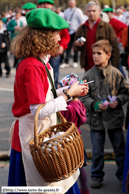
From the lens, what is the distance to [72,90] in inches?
99.1

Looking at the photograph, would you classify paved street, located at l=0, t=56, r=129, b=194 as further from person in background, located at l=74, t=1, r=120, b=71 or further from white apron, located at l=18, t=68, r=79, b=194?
white apron, located at l=18, t=68, r=79, b=194

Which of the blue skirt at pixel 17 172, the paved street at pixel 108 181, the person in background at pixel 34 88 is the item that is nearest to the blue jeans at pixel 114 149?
the paved street at pixel 108 181

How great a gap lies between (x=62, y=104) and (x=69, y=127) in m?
0.21

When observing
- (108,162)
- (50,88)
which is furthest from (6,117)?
(50,88)

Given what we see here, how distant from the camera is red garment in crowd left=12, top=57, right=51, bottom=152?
2.29 meters

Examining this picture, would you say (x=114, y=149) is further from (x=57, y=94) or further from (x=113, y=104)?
(x=57, y=94)

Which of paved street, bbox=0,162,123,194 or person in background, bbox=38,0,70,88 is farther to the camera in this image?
person in background, bbox=38,0,70,88

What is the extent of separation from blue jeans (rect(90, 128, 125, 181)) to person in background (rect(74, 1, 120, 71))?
1.78 m

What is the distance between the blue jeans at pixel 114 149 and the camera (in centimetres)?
392

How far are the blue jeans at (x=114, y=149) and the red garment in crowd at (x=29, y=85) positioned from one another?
5.58 feet

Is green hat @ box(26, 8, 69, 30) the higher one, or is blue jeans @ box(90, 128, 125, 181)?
green hat @ box(26, 8, 69, 30)

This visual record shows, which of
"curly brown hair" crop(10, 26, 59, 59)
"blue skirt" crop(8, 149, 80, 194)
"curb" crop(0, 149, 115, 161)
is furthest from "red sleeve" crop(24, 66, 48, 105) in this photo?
"curb" crop(0, 149, 115, 161)

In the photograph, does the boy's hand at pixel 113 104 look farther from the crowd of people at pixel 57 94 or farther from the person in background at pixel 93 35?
the person in background at pixel 93 35

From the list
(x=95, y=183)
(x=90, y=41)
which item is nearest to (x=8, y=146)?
(x=95, y=183)
